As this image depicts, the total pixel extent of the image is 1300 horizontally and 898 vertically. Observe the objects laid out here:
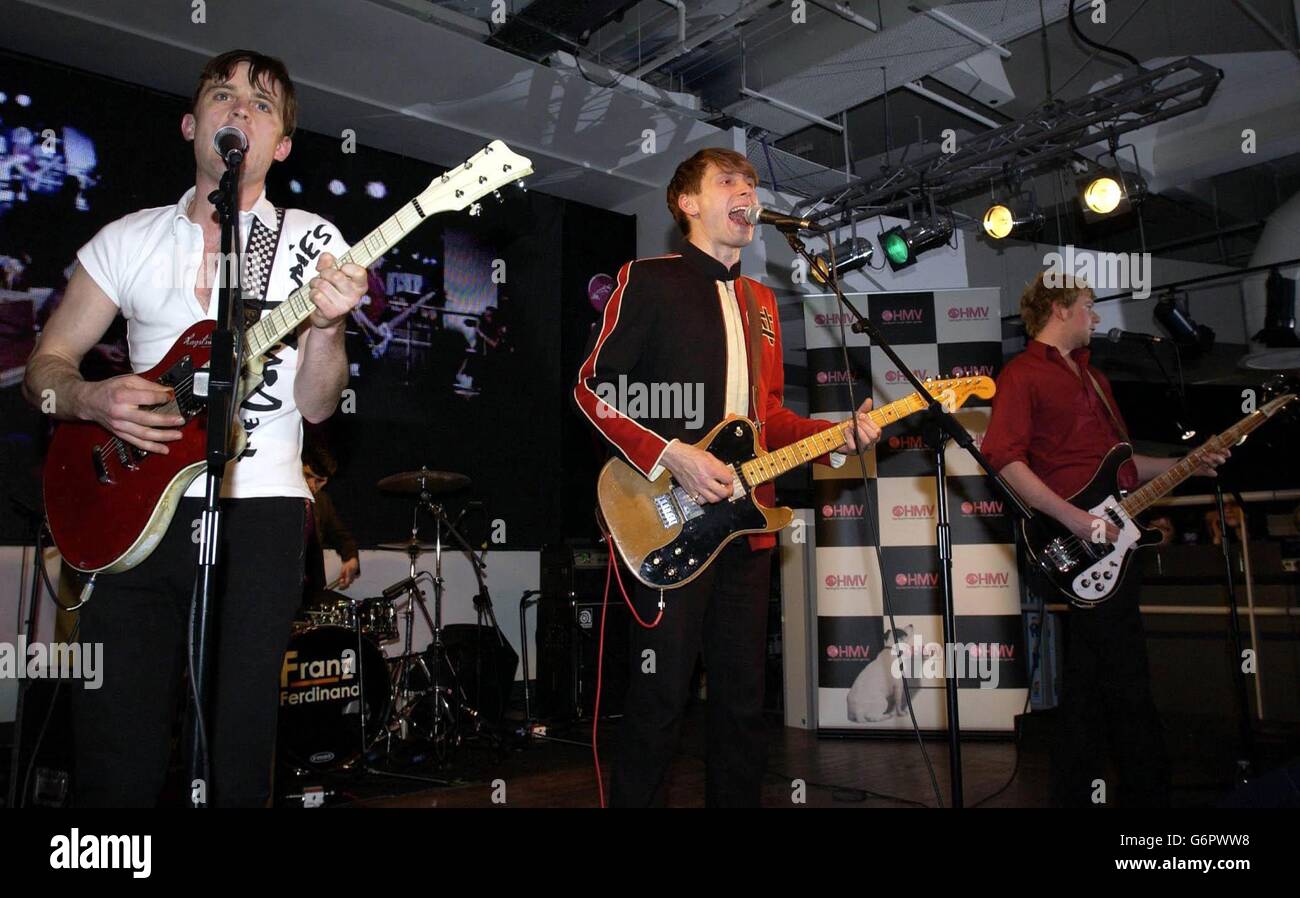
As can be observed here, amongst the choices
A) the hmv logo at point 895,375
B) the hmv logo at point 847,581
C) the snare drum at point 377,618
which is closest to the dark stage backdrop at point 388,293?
the snare drum at point 377,618

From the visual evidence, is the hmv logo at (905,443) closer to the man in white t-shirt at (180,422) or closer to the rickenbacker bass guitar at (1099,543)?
the rickenbacker bass guitar at (1099,543)

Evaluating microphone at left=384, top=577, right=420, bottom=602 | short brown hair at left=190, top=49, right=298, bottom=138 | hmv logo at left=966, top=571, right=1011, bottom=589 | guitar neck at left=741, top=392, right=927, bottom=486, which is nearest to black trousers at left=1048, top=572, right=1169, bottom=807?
guitar neck at left=741, top=392, right=927, bottom=486

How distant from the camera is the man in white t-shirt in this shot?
5.64 feet

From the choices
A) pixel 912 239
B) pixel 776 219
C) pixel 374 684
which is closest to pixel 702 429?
pixel 776 219

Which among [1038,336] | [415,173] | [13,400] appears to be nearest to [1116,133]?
[1038,336]

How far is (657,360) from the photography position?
8.53ft

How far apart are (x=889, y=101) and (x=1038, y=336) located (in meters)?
5.04

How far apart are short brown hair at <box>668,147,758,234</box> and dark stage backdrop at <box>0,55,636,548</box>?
156 inches

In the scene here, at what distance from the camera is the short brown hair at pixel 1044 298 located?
360 cm

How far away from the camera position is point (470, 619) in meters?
7.32

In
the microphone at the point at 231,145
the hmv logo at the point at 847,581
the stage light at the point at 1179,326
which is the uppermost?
the stage light at the point at 1179,326

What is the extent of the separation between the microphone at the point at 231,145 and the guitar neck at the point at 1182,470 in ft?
9.85
